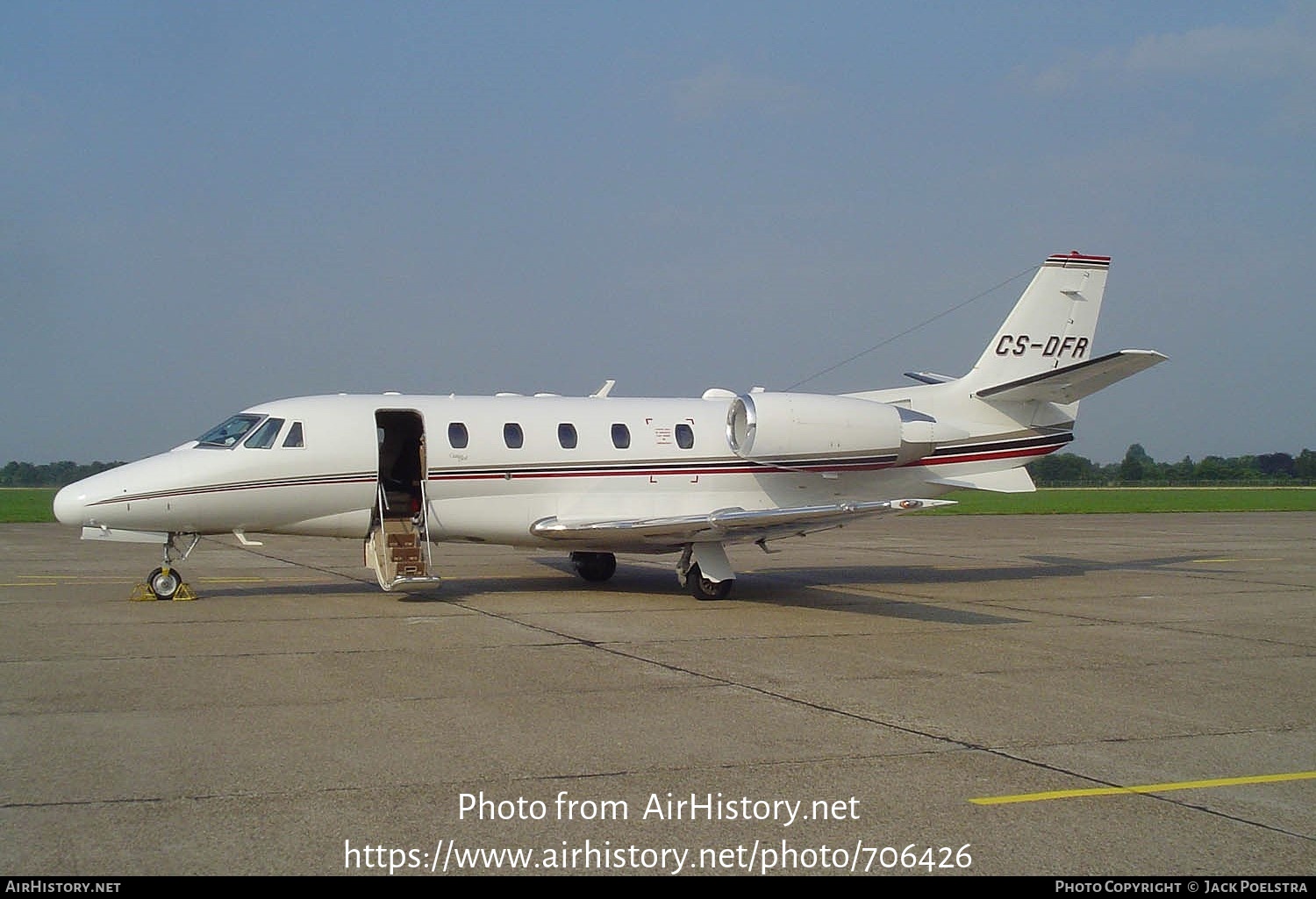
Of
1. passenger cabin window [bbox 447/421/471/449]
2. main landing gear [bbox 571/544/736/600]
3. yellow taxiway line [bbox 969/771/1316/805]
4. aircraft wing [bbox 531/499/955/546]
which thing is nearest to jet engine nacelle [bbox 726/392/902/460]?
aircraft wing [bbox 531/499/955/546]

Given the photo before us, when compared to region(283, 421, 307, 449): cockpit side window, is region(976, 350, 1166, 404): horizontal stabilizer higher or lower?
higher

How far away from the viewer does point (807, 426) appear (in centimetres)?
1859

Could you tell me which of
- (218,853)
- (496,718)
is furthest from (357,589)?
(218,853)

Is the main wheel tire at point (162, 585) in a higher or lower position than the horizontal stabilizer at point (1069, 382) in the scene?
lower

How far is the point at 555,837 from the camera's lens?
613 centimetres

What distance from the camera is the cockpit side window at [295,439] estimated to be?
16672mm

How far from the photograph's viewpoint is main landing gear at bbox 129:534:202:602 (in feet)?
54.3

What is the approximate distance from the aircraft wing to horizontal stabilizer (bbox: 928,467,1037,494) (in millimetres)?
3036

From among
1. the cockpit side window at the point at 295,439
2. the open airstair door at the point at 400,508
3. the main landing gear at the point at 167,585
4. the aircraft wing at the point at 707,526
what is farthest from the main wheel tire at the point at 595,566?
the main landing gear at the point at 167,585

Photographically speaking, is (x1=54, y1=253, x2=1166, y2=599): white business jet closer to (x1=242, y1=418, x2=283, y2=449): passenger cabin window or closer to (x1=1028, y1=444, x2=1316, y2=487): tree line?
(x1=242, y1=418, x2=283, y2=449): passenger cabin window

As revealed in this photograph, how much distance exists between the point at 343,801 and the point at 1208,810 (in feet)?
16.6

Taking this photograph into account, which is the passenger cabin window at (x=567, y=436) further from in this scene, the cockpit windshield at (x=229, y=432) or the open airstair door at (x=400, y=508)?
the cockpit windshield at (x=229, y=432)

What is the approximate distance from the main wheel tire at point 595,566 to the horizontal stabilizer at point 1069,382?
7076mm

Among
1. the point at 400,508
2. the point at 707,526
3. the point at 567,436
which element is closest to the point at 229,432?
the point at 400,508
